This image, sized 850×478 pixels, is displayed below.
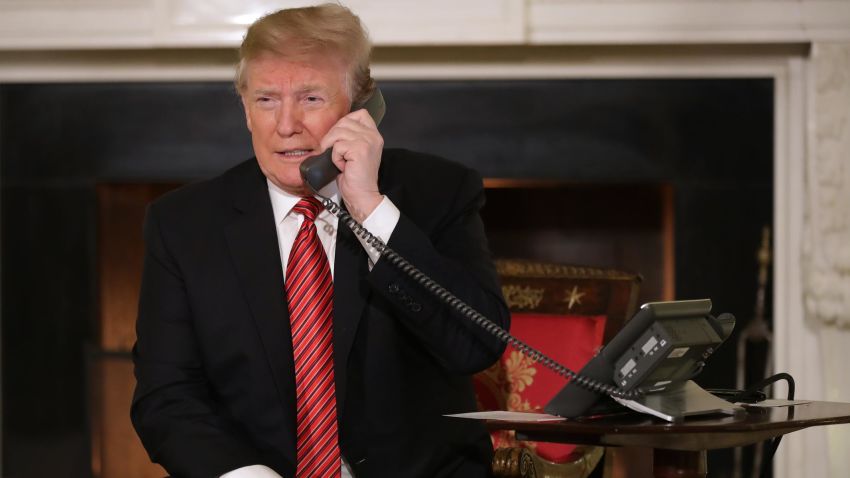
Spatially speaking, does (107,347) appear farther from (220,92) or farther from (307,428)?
(307,428)

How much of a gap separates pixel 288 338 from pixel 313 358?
0.05m

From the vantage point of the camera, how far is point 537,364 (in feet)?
7.07

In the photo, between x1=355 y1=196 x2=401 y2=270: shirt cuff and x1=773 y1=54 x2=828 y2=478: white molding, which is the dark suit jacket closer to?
x1=355 y1=196 x2=401 y2=270: shirt cuff

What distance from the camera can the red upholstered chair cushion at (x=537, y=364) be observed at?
7.02 feet

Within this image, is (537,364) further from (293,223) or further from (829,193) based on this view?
(829,193)

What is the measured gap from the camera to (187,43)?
289cm

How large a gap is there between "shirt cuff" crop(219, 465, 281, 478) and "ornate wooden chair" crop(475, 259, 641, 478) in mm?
779

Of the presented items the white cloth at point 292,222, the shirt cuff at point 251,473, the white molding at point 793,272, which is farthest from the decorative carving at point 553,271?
the white molding at point 793,272

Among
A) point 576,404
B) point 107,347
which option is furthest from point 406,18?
point 576,404

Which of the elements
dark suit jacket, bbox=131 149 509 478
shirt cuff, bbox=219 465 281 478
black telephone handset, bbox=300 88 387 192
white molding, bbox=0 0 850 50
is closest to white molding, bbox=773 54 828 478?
white molding, bbox=0 0 850 50

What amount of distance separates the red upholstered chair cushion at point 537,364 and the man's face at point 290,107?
26.4 inches

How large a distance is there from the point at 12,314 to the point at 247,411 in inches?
70.2

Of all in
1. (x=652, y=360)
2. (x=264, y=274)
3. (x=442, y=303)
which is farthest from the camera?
(x=264, y=274)

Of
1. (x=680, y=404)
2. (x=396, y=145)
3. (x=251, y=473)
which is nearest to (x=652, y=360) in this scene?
(x=680, y=404)
